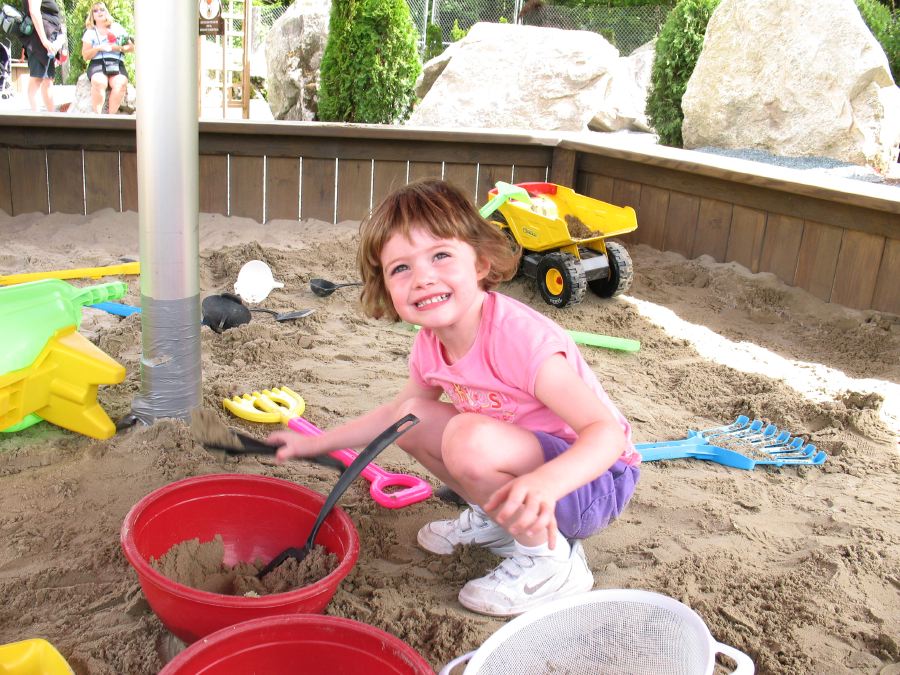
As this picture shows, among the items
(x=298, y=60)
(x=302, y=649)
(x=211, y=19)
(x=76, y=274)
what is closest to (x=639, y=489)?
(x=302, y=649)

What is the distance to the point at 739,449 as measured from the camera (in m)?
2.07

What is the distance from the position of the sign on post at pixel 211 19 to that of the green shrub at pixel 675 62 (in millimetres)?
3411

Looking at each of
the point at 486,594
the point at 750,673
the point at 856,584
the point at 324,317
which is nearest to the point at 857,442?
the point at 856,584

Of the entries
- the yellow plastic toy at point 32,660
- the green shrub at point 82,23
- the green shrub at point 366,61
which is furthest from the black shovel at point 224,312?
the green shrub at point 82,23

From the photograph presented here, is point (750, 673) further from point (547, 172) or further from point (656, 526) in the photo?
point (547, 172)

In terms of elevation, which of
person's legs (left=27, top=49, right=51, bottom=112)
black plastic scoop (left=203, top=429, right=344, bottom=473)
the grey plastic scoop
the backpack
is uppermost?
the backpack

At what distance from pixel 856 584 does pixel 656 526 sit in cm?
37

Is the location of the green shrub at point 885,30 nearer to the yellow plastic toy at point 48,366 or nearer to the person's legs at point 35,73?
the person's legs at point 35,73

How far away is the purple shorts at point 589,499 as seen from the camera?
4.52 feet

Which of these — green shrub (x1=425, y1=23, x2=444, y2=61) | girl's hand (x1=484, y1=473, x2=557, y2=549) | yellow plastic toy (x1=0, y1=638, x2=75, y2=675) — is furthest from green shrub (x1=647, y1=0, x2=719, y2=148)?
green shrub (x1=425, y1=23, x2=444, y2=61)

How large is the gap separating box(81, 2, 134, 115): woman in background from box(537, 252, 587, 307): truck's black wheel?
4.34 metres

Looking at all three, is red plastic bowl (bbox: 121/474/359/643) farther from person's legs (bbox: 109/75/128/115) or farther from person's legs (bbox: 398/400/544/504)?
person's legs (bbox: 109/75/128/115)

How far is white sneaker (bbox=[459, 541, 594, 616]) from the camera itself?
4.53ft

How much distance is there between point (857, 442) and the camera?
2.15 m
